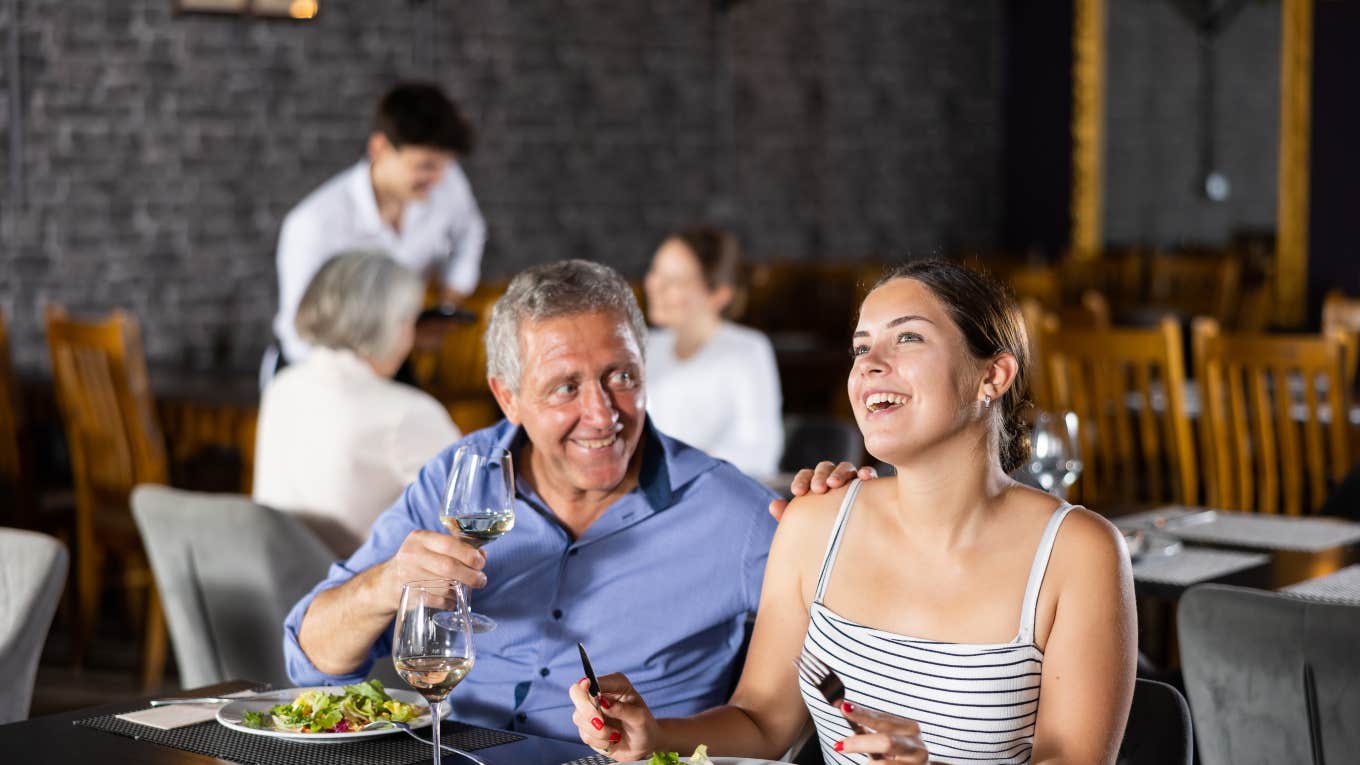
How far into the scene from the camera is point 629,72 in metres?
8.70

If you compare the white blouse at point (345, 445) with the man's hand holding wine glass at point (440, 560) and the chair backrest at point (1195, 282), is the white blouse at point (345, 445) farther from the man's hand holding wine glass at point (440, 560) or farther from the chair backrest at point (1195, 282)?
the chair backrest at point (1195, 282)

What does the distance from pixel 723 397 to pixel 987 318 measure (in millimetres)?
2544

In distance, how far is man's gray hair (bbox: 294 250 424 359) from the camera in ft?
10.5

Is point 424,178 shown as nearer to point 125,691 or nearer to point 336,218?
point 336,218

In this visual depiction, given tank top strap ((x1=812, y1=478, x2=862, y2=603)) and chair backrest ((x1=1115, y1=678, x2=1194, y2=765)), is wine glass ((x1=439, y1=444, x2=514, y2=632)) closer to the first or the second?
tank top strap ((x1=812, y1=478, x2=862, y2=603))

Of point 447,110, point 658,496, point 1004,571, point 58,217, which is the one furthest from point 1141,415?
point 58,217

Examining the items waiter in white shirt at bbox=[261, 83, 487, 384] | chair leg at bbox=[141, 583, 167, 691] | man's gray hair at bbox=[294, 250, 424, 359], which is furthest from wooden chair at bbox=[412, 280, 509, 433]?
man's gray hair at bbox=[294, 250, 424, 359]

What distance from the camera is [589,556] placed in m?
2.17

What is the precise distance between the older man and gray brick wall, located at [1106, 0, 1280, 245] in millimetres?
9654

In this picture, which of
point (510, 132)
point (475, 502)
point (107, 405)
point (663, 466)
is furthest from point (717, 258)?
point (510, 132)

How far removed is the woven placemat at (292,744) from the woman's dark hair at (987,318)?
0.68 meters

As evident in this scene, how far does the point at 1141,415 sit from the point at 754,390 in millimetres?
1274

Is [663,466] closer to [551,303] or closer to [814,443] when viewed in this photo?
[551,303]

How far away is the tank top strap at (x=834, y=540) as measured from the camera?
1.83 metres
